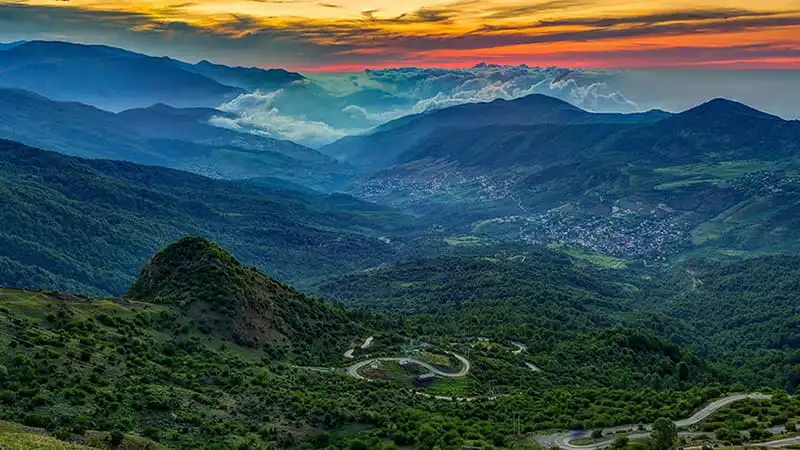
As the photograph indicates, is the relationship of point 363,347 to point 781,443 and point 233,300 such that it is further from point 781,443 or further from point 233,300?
point 781,443

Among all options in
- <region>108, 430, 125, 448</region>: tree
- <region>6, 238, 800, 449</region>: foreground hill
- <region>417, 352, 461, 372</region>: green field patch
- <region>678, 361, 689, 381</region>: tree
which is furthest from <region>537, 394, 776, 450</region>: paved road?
<region>678, 361, 689, 381</region>: tree

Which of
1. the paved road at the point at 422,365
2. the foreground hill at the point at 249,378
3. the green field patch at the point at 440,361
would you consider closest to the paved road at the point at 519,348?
the foreground hill at the point at 249,378

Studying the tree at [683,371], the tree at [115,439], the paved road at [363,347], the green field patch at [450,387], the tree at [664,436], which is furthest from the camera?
the tree at [683,371]

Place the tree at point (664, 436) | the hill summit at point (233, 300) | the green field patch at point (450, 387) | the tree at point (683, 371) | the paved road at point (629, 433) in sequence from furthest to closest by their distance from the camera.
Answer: the tree at point (683, 371) → the hill summit at point (233, 300) → the green field patch at point (450, 387) → the paved road at point (629, 433) → the tree at point (664, 436)

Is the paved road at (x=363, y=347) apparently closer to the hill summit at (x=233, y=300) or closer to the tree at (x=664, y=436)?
the hill summit at (x=233, y=300)

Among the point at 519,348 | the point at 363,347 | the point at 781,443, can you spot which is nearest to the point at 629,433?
the point at 781,443

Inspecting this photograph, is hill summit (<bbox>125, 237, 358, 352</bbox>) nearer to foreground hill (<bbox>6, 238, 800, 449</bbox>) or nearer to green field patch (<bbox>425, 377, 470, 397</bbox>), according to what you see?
foreground hill (<bbox>6, 238, 800, 449</bbox>)
